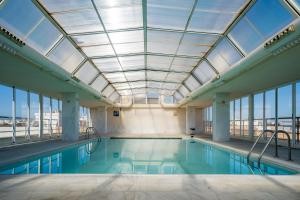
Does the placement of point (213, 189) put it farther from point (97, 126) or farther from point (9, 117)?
point (97, 126)

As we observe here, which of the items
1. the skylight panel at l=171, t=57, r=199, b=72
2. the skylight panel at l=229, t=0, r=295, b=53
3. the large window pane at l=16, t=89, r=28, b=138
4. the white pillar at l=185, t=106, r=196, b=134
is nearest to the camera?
the skylight panel at l=229, t=0, r=295, b=53

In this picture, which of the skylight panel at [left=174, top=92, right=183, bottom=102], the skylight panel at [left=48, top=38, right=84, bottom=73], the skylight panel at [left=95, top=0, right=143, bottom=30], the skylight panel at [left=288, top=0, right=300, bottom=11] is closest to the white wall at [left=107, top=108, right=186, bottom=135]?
the skylight panel at [left=174, top=92, right=183, bottom=102]

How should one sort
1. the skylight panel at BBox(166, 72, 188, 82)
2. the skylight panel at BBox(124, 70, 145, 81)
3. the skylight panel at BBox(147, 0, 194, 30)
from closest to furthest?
the skylight panel at BBox(147, 0, 194, 30)
the skylight panel at BBox(166, 72, 188, 82)
the skylight panel at BBox(124, 70, 145, 81)

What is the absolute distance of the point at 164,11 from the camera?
7715mm

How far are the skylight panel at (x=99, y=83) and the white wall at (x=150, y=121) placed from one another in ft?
25.7

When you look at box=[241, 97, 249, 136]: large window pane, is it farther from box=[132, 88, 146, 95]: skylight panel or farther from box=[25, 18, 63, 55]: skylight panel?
box=[25, 18, 63, 55]: skylight panel

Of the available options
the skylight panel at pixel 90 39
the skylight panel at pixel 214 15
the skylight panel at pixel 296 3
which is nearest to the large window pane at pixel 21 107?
the skylight panel at pixel 90 39

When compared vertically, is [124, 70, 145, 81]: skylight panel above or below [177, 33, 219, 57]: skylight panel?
below

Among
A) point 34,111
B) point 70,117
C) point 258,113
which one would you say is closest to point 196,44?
point 258,113

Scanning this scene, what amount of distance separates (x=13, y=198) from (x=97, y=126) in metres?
21.0

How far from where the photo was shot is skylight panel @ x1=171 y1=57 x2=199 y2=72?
41.5 ft

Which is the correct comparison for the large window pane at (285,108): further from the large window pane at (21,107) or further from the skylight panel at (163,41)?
the large window pane at (21,107)

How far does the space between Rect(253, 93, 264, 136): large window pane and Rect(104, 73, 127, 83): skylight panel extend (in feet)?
27.2

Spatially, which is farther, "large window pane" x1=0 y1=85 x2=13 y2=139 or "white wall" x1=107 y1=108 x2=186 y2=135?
"white wall" x1=107 y1=108 x2=186 y2=135
